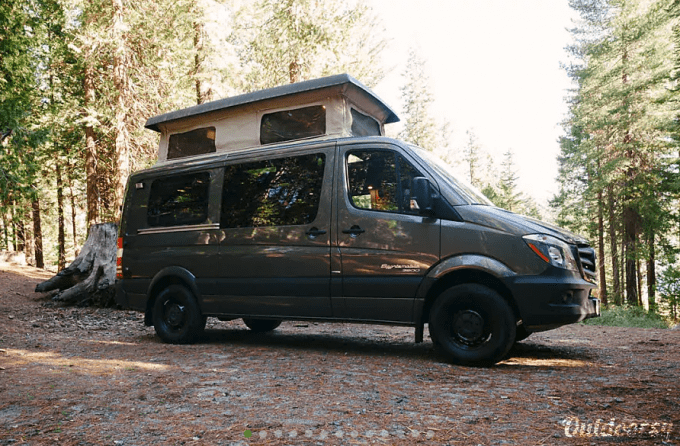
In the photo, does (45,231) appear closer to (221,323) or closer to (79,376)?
(221,323)

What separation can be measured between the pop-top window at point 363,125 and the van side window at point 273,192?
93cm

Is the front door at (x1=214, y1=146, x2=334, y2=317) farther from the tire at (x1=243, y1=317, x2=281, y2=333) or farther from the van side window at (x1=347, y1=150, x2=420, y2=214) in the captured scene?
the tire at (x1=243, y1=317, x2=281, y2=333)

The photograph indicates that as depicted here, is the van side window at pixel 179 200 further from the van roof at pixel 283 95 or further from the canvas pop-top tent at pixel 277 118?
the van roof at pixel 283 95

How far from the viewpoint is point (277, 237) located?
605 cm

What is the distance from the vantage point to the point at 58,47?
48.2ft

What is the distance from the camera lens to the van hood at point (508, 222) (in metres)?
4.86

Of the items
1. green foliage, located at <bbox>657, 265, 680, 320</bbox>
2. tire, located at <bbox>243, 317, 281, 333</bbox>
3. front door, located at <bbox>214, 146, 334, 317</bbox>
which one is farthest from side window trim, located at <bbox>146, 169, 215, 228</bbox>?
green foliage, located at <bbox>657, 265, 680, 320</bbox>

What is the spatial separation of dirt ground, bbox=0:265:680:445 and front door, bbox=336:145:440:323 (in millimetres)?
687

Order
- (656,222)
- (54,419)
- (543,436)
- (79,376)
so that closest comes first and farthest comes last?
1. (543,436)
2. (54,419)
3. (79,376)
4. (656,222)

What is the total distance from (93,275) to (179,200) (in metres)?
5.12

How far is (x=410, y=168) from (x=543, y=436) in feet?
10.4

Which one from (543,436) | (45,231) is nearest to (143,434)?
(543,436)

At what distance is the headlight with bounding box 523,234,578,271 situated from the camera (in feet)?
15.5

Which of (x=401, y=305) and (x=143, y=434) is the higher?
(x=401, y=305)
